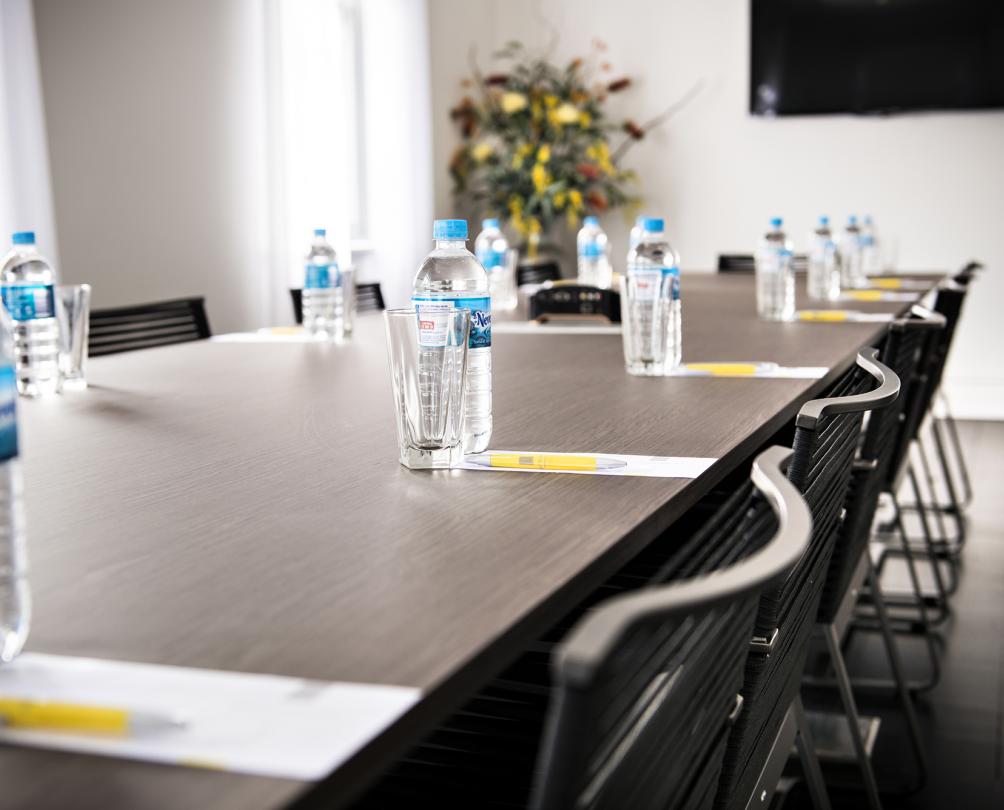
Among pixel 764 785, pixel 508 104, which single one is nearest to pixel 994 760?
pixel 764 785

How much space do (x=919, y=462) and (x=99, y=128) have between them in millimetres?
3626

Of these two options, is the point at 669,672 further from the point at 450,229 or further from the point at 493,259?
the point at 493,259

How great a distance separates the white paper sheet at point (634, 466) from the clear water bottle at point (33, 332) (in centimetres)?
91

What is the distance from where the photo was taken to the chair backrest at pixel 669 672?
21.1 inches

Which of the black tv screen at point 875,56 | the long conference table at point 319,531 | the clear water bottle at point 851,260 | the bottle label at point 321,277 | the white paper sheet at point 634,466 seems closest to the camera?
the long conference table at point 319,531

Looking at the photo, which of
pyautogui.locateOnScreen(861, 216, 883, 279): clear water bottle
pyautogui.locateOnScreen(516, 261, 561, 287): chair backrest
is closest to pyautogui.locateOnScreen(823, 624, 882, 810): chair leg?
pyautogui.locateOnScreen(516, 261, 561, 287): chair backrest

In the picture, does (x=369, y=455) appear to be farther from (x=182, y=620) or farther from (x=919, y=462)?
(x=919, y=462)

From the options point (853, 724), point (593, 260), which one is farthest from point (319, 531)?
point (593, 260)

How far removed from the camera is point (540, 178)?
675cm

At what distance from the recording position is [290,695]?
646mm

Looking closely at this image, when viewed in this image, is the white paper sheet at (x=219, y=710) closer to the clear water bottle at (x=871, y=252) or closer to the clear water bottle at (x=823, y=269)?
the clear water bottle at (x=823, y=269)

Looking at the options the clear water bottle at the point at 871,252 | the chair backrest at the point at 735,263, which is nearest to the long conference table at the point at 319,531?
the clear water bottle at the point at 871,252

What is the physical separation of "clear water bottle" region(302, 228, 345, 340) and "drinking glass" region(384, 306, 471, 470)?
1432mm

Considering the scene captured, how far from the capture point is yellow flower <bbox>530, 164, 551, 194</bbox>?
6.75 meters
